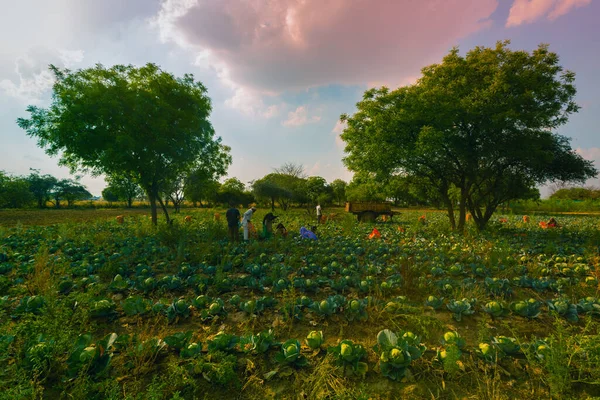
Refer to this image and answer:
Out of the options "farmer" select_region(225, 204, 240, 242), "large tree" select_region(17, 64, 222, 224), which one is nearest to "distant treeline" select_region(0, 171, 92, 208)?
"large tree" select_region(17, 64, 222, 224)

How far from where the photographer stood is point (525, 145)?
12.5 m

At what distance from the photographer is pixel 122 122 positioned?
14742 millimetres

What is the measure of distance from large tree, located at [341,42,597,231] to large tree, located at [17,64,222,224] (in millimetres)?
11483

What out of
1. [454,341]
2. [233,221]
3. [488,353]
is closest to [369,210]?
[233,221]

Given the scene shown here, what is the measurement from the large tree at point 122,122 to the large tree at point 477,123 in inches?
452

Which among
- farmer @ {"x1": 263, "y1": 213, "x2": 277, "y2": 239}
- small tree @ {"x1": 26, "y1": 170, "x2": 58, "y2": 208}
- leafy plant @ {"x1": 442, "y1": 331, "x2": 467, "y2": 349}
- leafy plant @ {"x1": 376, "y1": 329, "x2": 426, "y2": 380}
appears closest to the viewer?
leafy plant @ {"x1": 376, "y1": 329, "x2": 426, "y2": 380}

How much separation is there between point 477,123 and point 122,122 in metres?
19.8

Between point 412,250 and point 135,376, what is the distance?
9.10 metres

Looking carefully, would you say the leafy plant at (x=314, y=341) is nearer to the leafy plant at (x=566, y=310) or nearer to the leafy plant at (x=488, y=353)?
the leafy plant at (x=488, y=353)

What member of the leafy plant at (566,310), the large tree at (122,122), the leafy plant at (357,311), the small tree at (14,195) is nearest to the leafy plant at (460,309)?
the leafy plant at (566,310)

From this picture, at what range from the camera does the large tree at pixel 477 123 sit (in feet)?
40.1

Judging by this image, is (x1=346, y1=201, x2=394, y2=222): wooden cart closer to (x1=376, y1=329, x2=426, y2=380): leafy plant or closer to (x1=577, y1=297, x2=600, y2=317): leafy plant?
(x1=577, y1=297, x2=600, y2=317): leafy plant

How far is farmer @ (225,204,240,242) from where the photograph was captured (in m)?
11.1

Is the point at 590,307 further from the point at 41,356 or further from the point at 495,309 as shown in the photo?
the point at 41,356
